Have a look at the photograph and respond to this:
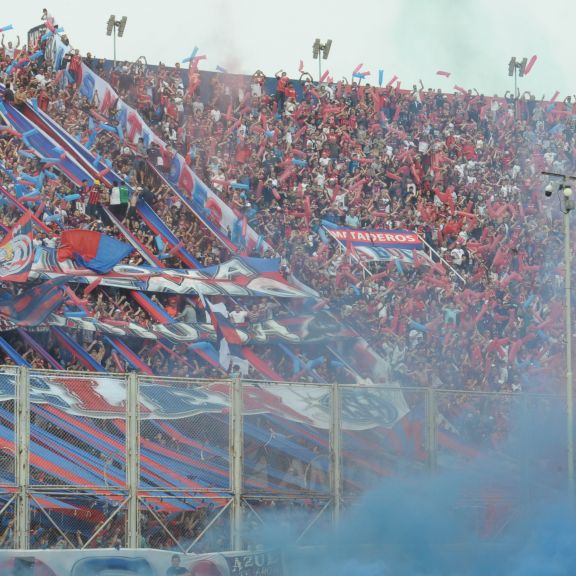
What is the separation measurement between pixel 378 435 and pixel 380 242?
42.4 feet

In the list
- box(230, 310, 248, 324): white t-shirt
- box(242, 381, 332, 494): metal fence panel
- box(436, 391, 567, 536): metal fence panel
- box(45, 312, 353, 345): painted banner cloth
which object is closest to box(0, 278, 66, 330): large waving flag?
box(45, 312, 353, 345): painted banner cloth

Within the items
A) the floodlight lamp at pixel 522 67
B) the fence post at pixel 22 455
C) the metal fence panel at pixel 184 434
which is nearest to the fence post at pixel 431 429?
the metal fence panel at pixel 184 434

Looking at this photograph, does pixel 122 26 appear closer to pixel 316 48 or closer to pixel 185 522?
pixel 316 48

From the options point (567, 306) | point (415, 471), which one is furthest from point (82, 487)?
point (567, 306)

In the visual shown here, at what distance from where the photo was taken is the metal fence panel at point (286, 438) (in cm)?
2597

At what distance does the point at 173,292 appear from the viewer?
3300cm

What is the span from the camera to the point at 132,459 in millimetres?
24750

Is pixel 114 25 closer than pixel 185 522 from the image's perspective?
No

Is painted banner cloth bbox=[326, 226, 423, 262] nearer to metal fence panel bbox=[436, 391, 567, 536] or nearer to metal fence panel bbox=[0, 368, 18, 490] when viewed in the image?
metal fence panel bbox=[436, 391, 567, 536]

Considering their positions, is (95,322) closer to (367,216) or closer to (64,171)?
(64,171)

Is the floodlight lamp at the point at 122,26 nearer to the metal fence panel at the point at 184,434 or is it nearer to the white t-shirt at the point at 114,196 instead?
the white t-shirt at the point at 114,196

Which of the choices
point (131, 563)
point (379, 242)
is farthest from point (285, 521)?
point (379, 242)

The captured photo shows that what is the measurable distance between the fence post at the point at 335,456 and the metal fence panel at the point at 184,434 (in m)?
2.04

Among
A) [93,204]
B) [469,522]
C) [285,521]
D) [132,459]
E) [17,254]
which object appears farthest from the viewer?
[93,204]
